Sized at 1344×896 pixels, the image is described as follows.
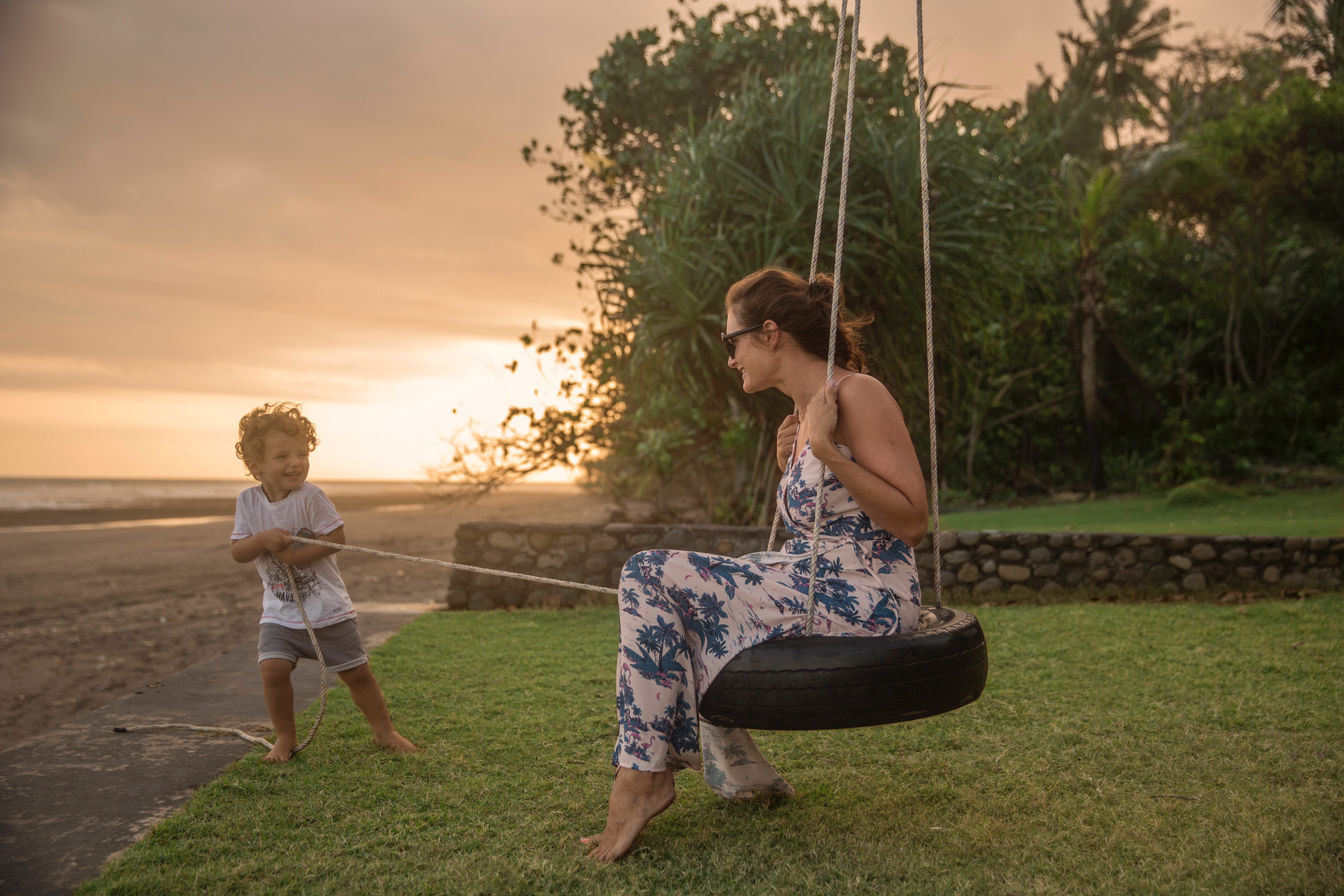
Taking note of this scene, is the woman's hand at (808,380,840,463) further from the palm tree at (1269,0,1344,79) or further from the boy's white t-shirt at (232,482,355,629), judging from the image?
the palm tree at (1269,0,1344,79)

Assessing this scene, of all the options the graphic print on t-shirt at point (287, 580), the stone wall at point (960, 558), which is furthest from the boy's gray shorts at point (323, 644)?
the stone wall at point (960, 558)

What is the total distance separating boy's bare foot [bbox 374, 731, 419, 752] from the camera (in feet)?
10.1

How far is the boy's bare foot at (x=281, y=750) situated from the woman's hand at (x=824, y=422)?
2151 millimetres

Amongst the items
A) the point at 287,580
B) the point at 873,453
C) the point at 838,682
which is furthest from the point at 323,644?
the point at 873,453

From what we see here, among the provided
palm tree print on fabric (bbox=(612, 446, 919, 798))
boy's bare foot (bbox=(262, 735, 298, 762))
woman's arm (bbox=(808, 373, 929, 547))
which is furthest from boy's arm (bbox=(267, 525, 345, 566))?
woman's arm (bbox=(808, 373, 929, 547))

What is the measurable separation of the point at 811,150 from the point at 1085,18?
24300 mm

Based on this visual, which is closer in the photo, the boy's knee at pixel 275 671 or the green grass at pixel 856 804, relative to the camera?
the green grass at pixel 856 804

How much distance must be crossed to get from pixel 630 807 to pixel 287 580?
1628 mm

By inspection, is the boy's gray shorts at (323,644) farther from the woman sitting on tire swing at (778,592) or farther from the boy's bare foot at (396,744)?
the woman sitting on tire swing at (778,592)

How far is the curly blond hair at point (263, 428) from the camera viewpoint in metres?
3.05

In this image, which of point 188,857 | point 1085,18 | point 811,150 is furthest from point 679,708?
point 1085,18

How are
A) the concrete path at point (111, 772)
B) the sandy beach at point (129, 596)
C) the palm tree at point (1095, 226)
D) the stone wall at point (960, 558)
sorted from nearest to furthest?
the concrete path at point (111, 772), the sandy beach at point (129, 596), the stone wall at point (960, 558), the palm tree at point (1095, 226)

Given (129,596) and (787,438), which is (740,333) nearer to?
(787,438)

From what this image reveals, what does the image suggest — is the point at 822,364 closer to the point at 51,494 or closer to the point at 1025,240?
the point at 1025,240
